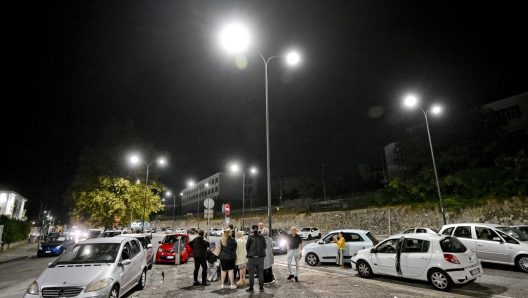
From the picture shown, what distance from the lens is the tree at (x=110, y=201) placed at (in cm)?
2758

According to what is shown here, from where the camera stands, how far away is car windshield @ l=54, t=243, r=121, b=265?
696cm

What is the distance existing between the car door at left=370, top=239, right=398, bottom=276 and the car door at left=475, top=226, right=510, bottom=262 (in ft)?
13.6

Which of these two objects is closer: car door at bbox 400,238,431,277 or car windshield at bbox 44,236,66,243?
car door at bbox 400,238,431,277

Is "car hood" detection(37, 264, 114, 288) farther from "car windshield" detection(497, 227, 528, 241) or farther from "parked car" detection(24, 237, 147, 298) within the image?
"car windshield" detection(497, 227, 528, 241)

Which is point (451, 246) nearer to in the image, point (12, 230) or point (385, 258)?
point (385, 258)

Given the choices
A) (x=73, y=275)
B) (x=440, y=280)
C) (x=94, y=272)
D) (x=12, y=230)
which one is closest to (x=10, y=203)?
(x=12, y=230)

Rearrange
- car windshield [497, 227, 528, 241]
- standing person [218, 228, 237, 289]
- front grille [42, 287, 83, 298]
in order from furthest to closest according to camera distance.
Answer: car windshield [497, 227, 528, 241] < standing person [218, 228, 237, 289] < front grille [42, 287, 83, 298]

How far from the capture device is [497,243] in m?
10.2

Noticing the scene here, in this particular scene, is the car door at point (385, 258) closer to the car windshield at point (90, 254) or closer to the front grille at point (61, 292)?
the car windshield at point (90, 254)

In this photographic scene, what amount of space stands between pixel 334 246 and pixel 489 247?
5.79 meters

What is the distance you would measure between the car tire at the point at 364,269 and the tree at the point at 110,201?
24864 mm

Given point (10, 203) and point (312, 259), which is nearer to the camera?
point (312, 259)

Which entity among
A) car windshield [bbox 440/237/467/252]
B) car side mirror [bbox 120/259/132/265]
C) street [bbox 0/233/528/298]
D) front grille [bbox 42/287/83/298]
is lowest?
street [bbox 0/233/528/298]

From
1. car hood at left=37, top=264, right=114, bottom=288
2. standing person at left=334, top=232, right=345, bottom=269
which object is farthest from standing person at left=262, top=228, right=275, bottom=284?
car hood at left=37, top=264, right=114, bottom=288
